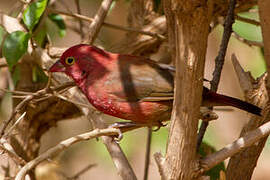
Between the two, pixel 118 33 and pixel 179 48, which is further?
pixel 118 33

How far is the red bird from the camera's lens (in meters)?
2.97

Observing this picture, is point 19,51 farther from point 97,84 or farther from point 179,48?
point 179,48

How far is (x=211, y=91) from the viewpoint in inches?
108

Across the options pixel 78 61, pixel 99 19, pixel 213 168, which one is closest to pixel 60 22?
pixel 99 19

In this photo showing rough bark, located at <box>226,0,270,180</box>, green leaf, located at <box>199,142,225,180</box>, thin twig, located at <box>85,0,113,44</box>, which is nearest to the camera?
rough bark, located at <box>226,0,270,180</box>

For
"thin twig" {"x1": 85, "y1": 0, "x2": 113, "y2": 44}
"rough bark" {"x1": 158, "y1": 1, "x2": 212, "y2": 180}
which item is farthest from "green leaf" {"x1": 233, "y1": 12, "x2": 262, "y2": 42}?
"rough bark" {"x1": 158, "y1": 1, "x2": 212, "y2": 180}

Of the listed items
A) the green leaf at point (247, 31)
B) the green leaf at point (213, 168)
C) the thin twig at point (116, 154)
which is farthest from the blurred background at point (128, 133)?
the thin twig at point (116, 154)

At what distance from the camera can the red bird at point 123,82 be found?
9.73 ft

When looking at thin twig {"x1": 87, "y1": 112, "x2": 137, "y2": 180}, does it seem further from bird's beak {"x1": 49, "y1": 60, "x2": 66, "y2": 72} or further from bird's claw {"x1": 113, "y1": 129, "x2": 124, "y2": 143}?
bird's beak {"x1": 49, "y1": 60, "x2": 66, "y2": 72}

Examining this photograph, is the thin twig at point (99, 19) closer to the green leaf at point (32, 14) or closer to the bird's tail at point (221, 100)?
the green leaf at point (32, 14)

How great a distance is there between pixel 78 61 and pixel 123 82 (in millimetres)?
365

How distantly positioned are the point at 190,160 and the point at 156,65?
3.49 feet

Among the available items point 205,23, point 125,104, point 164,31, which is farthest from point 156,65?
point 205,23

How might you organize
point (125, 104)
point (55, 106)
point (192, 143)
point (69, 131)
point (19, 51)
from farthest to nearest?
point (69, 131)
point (55, 106)
point (125, 104)
point (19, 51)
point (192, 143)
